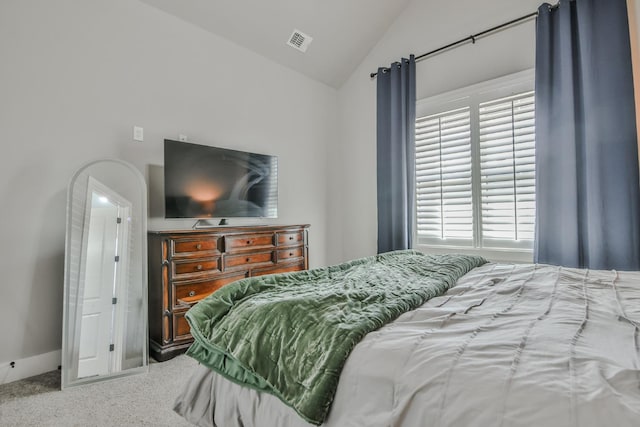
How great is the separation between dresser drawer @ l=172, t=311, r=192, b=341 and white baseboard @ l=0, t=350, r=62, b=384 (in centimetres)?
74

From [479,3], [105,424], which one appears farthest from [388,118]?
[105,424]

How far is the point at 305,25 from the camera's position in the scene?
3.35m

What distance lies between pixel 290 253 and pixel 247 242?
1.77ft

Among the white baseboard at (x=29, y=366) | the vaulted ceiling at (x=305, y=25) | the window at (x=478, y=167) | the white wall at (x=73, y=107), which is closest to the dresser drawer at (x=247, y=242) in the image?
the white wall at (x=73, y=107)

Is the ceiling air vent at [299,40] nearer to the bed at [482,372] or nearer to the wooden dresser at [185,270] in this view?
the wooden dresser at [185,270]

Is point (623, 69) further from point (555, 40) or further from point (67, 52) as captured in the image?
point (67, 52)

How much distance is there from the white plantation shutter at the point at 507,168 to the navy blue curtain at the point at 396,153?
690 mm

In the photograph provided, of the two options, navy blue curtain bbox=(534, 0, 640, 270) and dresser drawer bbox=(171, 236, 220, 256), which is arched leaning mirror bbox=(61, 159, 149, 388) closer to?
dresser drawer bbox=(171, 236, 220, 256)

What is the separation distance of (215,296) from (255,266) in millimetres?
1657

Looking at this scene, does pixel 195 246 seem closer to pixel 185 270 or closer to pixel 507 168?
pixel 185 270

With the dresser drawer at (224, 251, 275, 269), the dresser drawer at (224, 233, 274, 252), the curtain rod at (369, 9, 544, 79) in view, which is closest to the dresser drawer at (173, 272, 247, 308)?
the dresser drawer at (224, 251, 275, 269)

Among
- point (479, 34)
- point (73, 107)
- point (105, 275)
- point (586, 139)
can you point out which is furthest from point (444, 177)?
point (73, 107)

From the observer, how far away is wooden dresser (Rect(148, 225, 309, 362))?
2.31 m

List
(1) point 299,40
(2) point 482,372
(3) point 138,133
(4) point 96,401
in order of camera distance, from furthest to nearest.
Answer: (1) point 299,40 → (3) point 138,133 → (4) point 96,401 → (2) point 482,372
